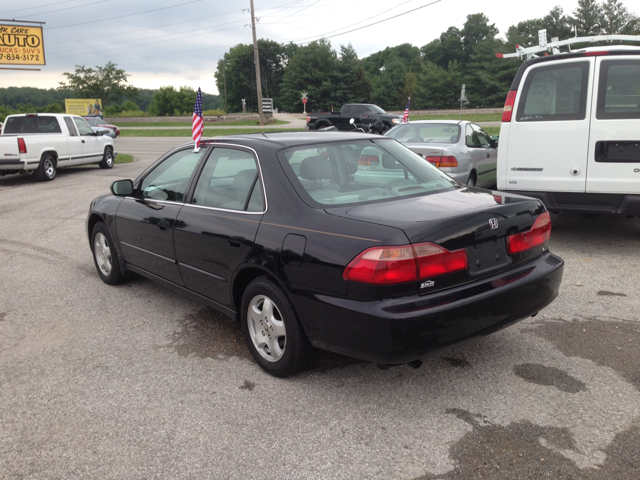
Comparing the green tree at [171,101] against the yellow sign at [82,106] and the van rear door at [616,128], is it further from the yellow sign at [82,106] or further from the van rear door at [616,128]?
the van rear door at [616,128]

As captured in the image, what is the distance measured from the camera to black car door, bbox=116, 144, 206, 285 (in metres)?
4.44

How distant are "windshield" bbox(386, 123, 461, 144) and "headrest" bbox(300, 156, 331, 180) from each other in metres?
6.21

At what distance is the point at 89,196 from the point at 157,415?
9.87 meters

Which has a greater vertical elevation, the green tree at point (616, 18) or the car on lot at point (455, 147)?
the green tree at point (616, 18)

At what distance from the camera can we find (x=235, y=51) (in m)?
108

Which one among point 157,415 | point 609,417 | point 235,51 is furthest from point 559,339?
point 235,51

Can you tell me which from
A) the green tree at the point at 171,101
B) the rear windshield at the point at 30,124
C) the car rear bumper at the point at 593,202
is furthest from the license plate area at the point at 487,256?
the green tree at the point at 171,101

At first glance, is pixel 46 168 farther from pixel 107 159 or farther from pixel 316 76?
pixel 316 76

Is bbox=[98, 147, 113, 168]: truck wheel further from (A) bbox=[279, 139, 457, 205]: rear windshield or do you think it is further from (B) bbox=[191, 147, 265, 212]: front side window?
(A) bbox=[279, 139, 457, 205]: rear windshield

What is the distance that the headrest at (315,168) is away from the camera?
362cm

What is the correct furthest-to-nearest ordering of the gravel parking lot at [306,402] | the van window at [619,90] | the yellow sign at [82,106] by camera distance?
the yellow sign at [82,106], the van window at [619,90], the gravel parking lot at [306,402]

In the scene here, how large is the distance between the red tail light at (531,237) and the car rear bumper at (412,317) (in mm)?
148

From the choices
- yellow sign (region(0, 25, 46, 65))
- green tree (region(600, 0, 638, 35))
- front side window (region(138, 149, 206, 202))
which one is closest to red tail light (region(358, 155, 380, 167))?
front side window (region(138, 149, 206, 202))

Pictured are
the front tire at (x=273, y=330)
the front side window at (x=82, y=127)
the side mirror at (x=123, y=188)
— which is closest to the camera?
the front tire at (x=273, y=330)
